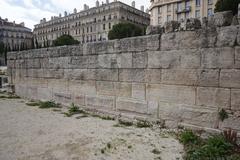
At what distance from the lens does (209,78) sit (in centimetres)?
383

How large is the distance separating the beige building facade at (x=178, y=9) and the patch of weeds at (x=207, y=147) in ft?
153

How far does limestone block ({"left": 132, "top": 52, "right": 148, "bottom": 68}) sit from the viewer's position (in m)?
4.71

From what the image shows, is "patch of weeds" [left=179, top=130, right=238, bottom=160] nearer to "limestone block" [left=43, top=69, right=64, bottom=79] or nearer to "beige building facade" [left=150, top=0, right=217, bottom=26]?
"limestone block" [left=43, top=69, right=64, bottom=79]

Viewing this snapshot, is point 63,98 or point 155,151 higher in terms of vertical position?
point 63,98

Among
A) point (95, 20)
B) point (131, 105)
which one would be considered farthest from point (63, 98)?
point (95, 20)

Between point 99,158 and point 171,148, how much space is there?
1160mm

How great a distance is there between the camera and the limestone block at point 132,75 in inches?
188

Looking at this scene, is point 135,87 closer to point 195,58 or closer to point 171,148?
point 195,58

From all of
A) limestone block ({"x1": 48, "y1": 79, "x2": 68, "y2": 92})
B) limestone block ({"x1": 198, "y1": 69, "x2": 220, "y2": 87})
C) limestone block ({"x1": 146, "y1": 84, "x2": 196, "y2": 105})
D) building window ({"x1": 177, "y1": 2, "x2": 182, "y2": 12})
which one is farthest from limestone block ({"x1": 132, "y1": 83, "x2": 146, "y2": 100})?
building window ({"x1": 177, "y1": 2, "x2": 182, "y2": 12})

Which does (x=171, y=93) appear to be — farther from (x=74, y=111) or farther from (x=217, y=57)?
(x=74, y=111)

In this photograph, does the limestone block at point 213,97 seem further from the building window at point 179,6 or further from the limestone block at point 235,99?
the building window at point 179,6

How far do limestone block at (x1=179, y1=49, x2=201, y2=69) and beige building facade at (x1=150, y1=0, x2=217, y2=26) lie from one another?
45667 mm

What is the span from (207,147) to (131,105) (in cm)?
210

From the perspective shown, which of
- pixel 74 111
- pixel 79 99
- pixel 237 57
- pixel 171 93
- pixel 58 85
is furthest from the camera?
pixel 58 85
